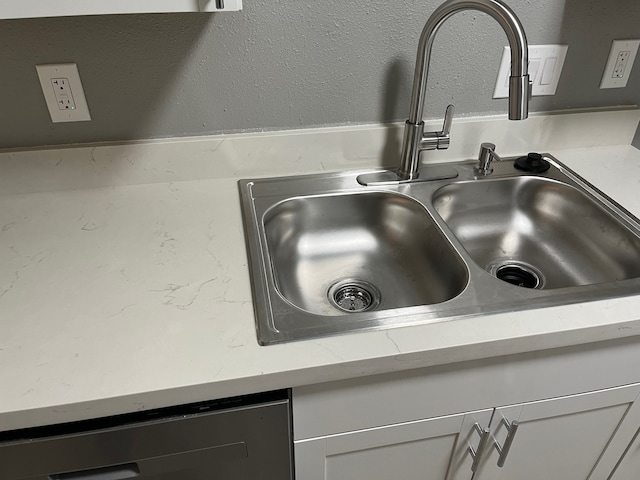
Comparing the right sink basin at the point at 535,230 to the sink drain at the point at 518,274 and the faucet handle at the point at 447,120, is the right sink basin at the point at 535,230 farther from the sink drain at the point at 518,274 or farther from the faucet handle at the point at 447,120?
the faucet handle at the point at 447,120

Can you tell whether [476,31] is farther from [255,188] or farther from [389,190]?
[255,188]

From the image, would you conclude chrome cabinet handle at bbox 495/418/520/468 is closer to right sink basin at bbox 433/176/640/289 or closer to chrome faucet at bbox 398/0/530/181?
right sink basin at bbox 433/176/640/289

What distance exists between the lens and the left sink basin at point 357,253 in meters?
1.03

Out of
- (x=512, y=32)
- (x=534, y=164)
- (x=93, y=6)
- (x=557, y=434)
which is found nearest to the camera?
(x=93, y=6)

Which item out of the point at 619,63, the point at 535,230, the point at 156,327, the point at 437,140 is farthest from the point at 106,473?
the point at 619,63

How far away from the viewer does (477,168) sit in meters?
1.21

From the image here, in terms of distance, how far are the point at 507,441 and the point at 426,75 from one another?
736mm

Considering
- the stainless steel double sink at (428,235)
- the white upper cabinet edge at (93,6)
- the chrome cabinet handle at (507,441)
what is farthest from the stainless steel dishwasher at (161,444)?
the white upper cabinet edge at (93,6)

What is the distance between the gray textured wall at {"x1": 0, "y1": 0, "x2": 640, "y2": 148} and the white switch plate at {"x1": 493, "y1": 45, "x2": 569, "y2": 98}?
0.06 feet

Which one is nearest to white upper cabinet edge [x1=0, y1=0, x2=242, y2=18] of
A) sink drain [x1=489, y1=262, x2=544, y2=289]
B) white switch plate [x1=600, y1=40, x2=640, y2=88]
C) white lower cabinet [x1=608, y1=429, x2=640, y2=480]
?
sink drain [x1=489, y1=262, x2=544, y2=289]

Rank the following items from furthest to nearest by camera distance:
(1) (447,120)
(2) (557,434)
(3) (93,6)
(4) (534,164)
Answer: (4) (534,164) → (1) (447,120) → (2) (557,434) → (3) (93,6)

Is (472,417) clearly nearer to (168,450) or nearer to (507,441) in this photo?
(507,441)

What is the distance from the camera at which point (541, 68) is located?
3.86ft

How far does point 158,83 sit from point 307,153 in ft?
1.18
